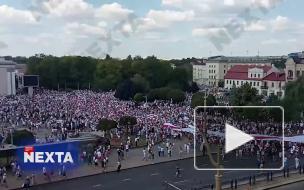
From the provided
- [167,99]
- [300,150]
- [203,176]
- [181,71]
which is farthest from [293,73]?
[203,176]

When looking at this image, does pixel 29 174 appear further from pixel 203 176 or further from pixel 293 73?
pixel 293 73

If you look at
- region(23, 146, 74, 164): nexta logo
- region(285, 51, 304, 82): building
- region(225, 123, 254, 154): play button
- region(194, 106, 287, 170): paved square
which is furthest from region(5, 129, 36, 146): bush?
region(285, 51, 304, 82): building

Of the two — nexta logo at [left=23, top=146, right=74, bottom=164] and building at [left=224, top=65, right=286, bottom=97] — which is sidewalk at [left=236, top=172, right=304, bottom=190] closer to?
nexta logo at [left=23, top=146, right=74, bottom=164]

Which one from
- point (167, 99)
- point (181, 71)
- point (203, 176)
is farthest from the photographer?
point (181, 71)

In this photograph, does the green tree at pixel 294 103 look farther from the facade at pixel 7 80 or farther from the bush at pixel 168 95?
the facade at pixel 7 80

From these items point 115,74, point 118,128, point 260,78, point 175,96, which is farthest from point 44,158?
point 260,78

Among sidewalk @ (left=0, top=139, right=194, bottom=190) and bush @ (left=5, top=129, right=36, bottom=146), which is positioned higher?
bush @ (left=5, top=129, right=36, bottom=146)
